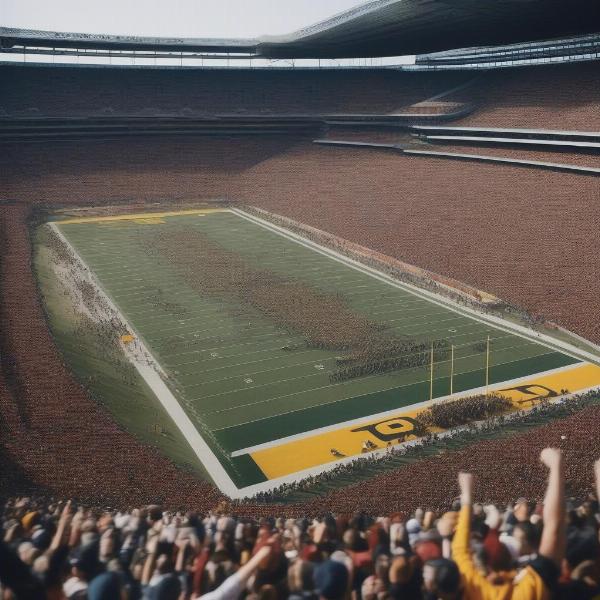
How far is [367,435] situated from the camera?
15.0m

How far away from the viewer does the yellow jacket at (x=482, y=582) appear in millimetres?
3953

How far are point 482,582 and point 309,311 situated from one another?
18.7 m

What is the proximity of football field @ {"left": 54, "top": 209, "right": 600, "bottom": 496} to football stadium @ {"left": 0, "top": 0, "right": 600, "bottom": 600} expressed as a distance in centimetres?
10

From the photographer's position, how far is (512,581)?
4184 mm

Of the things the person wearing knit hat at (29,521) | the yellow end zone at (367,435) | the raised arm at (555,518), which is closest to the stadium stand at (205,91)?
the yellow end zone at (367,435)

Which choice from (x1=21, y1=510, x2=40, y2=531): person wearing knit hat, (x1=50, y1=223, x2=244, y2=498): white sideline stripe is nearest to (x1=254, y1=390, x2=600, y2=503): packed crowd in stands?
(x1=50, y1=223, x2=244, y2=498): white sideline stripe

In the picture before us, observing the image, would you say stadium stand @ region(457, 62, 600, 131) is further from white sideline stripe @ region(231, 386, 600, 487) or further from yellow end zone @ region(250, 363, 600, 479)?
white sideline stripe @ region(231, 386, 600, 487)

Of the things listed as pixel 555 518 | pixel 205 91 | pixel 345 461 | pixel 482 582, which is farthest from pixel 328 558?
pixel 205 91

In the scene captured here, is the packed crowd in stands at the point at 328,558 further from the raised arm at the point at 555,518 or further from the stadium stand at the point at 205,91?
the stadium stand at the point at 205,91

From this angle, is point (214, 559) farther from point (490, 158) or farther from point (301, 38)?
point (301, 38)

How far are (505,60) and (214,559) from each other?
5145cm

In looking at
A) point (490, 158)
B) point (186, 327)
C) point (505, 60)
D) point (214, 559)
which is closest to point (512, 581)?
point (214, 559)

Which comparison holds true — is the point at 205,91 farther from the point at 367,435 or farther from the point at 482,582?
the point at 482,582

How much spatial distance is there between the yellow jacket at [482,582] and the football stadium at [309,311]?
17 millimetres
